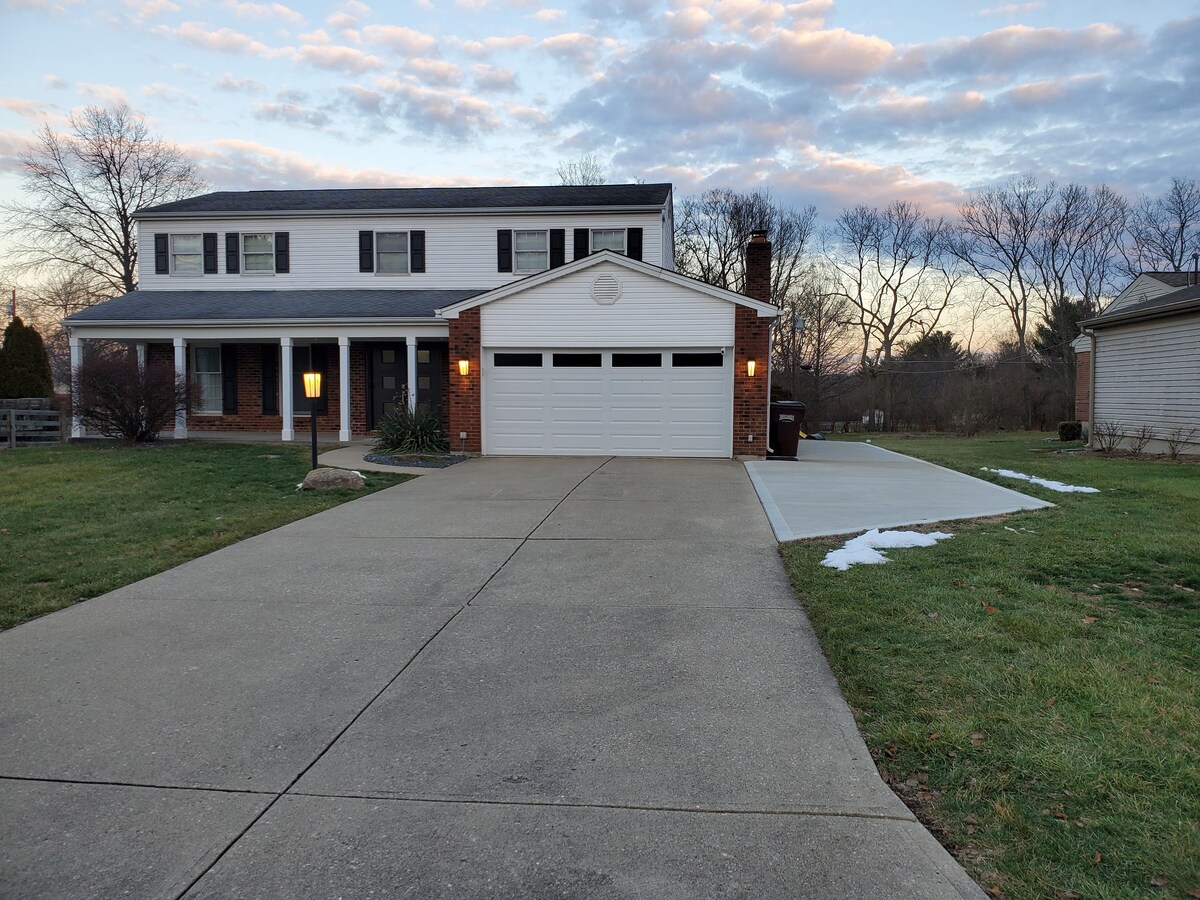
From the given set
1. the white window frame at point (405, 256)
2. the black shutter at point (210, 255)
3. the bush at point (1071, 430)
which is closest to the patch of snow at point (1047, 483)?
the bush at point (1071, 430)

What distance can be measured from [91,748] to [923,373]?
42055mm

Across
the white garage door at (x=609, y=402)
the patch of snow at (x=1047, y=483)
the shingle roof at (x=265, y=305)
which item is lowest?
the patch of snow at (x=1047, y=483)

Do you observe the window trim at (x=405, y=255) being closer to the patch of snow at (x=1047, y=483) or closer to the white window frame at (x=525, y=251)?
the white window frame at (x=525, y=251)

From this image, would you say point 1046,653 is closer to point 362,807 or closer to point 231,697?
point 362,807

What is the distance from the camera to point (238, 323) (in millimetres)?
18562

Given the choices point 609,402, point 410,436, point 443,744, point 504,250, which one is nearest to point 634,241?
point 504,250

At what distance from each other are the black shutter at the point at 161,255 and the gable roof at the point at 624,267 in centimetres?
1045

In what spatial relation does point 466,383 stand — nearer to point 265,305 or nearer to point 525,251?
point 525,251

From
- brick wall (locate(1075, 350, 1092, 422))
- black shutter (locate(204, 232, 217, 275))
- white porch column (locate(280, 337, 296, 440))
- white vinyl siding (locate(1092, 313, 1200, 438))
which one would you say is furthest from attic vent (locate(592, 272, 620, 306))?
brick wall (locate(1075, 350, 1092, 422))

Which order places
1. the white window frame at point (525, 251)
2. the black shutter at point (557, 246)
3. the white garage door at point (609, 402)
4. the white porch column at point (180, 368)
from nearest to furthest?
the white garage door at point (609, 402) → the white porch column at point (180, 368) → the black shutter at point (557, 246) → the white window frame at point (525, 251)

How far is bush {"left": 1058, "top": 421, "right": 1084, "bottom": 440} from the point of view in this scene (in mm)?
22953

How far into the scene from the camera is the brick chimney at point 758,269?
1652 cm

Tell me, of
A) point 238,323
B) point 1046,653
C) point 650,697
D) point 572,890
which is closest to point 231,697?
point 650,697

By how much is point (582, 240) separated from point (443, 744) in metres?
18.3
